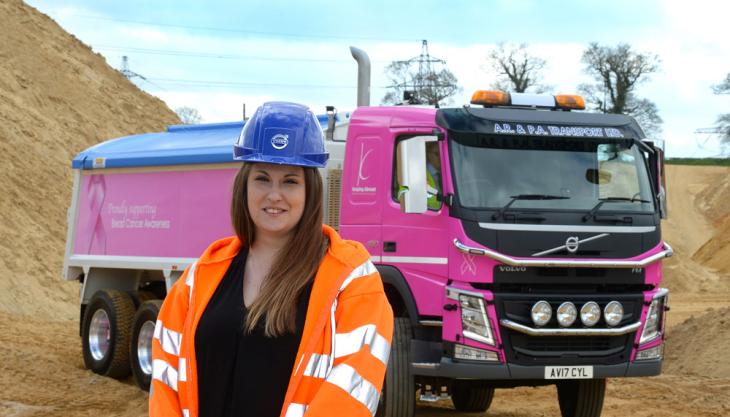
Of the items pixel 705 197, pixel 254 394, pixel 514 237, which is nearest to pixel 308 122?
pixel 254 394

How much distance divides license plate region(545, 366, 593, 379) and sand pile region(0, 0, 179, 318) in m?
15.3

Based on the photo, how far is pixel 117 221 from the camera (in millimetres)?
13508

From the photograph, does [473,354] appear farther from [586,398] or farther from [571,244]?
[586,398]

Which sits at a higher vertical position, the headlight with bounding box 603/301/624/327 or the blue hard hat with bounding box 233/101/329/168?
the blue hard hat with bounding box 233/101/329/168

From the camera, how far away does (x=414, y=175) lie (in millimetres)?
9125

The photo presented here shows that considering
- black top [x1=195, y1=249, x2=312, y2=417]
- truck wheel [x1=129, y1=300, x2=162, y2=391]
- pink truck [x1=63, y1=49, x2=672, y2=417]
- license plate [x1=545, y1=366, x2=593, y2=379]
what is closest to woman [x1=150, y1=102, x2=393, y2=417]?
black top [x1=195, y1=249, x2=312, y2=417]

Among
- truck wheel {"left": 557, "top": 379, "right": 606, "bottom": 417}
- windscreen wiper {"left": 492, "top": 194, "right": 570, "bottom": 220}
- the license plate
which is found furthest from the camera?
truck wheel {"left": 557, "top": 379, "right": 606, "bottom": 417}

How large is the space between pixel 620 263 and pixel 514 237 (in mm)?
966

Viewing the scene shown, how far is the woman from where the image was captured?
9.57 ft

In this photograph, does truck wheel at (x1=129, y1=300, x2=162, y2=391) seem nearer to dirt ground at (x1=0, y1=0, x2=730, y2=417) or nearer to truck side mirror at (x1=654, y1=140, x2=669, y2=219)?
dirt ground at (x1=0, y1=0, x2=730, y2=417)

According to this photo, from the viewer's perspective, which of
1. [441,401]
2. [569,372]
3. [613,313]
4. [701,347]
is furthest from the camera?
[701,347]

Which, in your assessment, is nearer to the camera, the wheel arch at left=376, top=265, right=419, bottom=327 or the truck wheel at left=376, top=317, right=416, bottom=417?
the truck wheel at left=376, top=317, right=416, bottom=417

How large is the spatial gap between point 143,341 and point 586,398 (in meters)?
5.29

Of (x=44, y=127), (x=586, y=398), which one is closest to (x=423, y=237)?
(x=586, y=398)
